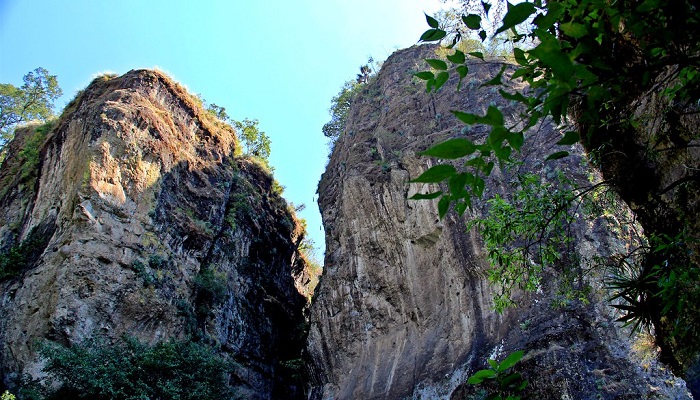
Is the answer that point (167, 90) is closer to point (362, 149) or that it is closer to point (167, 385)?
point (362, 149)

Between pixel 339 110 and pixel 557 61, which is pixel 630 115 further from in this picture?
pixel 339 110

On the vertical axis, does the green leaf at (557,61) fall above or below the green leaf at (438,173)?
above

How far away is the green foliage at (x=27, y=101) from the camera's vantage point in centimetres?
3045

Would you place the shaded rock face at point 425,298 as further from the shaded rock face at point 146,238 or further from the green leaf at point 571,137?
the green leaf at point 571,137

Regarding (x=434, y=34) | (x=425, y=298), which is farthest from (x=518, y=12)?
(x=425, y=298)

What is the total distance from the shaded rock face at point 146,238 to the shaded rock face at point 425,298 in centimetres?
344

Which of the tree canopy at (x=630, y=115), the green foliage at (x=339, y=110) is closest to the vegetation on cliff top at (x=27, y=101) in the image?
the green foliage at (x=339, y=110)

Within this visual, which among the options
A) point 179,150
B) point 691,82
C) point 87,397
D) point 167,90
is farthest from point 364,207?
point 691,82

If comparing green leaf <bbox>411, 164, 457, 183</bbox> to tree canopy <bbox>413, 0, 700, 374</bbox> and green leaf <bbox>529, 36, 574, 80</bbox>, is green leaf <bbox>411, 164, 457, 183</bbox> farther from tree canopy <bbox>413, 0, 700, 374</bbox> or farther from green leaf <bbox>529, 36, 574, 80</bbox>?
green leaf <bbox>529, 36, 574, 80</bbox>

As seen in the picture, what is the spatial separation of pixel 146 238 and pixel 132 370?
5.48 m

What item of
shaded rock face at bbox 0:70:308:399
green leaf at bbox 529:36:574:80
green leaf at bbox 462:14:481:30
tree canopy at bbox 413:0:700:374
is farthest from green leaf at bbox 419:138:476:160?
shaded rock face at bbox 0:70:308:399

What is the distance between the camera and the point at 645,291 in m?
3.69

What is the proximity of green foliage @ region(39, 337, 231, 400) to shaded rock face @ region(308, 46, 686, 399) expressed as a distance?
503 centimetres

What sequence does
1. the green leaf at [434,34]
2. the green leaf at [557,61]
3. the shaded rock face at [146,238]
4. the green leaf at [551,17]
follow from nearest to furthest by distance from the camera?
1. the green leaf at [557,61]
2. the green leaf at [551,17]
3. the green leaf at [434,34]
4. the shaded rock face at [146,238]
